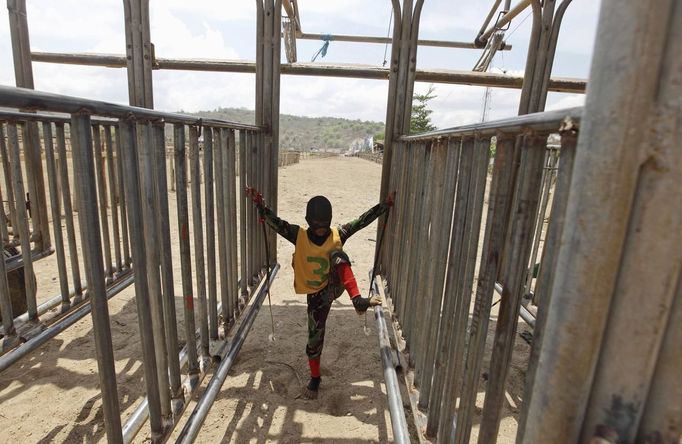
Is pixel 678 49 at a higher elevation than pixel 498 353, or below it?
higher

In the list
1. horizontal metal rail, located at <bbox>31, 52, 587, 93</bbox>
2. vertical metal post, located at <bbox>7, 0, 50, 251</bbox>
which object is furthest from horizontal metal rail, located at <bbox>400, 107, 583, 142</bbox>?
vertical metal post, located at <bbox>7, 0, 50, 251</bbox>

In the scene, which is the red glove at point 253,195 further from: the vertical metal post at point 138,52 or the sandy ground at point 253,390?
the sandy ground at point 253,390

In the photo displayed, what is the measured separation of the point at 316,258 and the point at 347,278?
318 millimetres

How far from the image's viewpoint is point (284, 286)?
482 centimetres

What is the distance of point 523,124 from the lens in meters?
0.93

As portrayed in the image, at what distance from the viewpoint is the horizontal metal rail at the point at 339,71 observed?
3787 mm

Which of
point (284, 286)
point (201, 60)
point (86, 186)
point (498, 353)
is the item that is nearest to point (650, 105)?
point (498, 353)

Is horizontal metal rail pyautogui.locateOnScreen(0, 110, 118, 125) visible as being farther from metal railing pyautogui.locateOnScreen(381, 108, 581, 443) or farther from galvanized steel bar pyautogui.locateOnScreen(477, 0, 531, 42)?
galvanized steel bar pyautogui.locateOnScreen(477, 0, 531, 42)

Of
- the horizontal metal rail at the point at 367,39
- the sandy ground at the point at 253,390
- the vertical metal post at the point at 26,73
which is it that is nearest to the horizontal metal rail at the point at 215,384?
the sandy ground at the point at 253,390

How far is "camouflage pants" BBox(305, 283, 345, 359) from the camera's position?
2920mm

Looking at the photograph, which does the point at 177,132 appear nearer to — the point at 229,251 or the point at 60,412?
the point at 229,251

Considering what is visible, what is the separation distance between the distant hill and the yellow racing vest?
113189 millimetres

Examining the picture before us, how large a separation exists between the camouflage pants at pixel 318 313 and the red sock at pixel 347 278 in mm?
251

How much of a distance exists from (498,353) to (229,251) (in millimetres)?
1812
